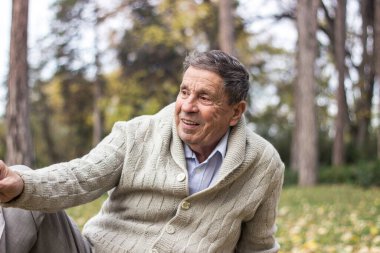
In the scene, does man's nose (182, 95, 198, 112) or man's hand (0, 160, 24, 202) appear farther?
man's nose (182, 95, 198, 112)

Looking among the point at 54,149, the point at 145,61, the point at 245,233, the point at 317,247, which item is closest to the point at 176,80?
the point at 145,61

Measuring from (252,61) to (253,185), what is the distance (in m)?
25.1

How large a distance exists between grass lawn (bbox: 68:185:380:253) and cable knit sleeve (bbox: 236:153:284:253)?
2255 mm

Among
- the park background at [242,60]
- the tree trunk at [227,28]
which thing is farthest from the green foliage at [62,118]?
the tree trunk at [227,28]

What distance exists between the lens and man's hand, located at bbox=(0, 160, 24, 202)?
2.26 m

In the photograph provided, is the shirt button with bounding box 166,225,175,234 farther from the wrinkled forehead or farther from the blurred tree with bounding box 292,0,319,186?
the blurred tree with bounding box 292,0,319,186

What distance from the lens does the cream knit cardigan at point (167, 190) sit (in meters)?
2.77

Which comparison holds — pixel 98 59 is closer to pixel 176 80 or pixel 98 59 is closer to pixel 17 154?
pixel 176 80

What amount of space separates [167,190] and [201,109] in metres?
0.39

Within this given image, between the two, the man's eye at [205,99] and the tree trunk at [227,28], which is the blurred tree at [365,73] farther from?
the man's eye at [205,99]

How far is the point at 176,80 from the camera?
26188mm

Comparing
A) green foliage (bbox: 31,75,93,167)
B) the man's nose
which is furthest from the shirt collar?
green foliage (bbox: 31,75,93,167)

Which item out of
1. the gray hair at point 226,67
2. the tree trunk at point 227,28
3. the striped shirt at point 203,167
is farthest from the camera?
the tree trunk at point 227,28

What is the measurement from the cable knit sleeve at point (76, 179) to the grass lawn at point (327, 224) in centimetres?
289
